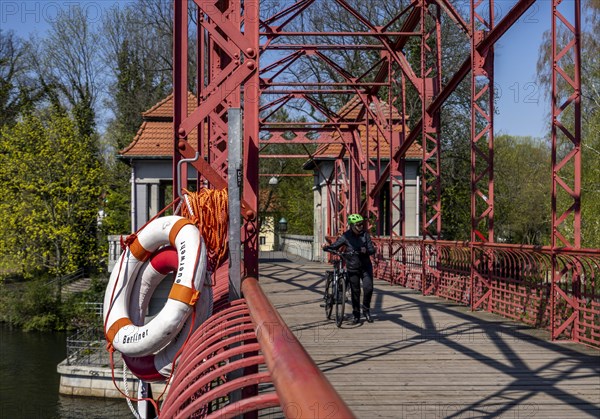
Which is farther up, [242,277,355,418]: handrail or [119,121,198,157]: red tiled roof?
[119,121,198,157]: red tiled roof

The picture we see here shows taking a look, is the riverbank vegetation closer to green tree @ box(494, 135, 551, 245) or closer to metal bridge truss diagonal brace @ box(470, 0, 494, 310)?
green tree @ box(494, 135, 551, 245)

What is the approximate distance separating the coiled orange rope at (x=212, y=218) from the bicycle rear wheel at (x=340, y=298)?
17.8 feet

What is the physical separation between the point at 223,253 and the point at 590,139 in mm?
22279

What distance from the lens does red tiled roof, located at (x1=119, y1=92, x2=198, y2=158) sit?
33344 mm

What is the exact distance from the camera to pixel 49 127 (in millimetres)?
46219

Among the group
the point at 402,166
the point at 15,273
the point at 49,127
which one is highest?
the point at 49,127

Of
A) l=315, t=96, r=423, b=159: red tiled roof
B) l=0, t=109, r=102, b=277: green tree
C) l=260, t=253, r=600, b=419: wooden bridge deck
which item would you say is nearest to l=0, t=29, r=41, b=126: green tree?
l=0, t=109, r=102, b=277: green tree

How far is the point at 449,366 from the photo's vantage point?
28.5 ft

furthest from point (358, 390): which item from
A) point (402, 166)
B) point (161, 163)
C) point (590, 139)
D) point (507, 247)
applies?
point (161, 163)

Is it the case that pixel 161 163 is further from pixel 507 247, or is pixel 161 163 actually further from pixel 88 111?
pixel 507 247

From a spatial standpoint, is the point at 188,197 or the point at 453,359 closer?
the point at 188,197

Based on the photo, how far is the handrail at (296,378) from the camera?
1849 millimetres

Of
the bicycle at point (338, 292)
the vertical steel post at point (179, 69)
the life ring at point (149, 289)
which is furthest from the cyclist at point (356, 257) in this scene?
the life ring at point (149, 289)

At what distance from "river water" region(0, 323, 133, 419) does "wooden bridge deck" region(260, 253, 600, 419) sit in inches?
474
